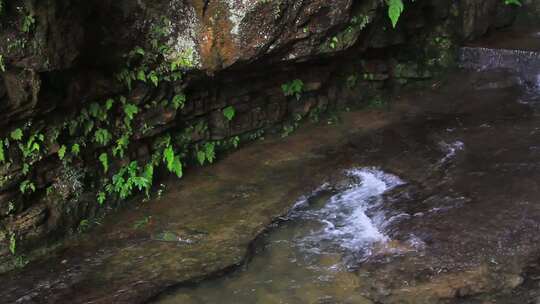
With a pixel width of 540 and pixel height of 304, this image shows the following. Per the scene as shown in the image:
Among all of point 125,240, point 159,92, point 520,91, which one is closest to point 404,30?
point 520,91

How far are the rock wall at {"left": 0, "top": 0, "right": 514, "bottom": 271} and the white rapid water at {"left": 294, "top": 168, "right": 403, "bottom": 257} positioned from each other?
7.51 ft

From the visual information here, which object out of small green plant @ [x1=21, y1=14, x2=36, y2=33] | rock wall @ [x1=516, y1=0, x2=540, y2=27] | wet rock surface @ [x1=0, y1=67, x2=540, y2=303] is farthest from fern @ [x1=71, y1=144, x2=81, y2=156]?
rock wall @ [x1=516, y1=0, x2=540, y2=27]

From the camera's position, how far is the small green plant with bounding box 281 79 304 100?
9.40m

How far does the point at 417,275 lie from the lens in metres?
5.43

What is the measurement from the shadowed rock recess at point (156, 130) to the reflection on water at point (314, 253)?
23cm

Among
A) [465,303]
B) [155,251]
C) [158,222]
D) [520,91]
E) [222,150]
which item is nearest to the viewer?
[465,303]

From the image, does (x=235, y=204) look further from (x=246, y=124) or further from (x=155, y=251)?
(x=246, y=124)

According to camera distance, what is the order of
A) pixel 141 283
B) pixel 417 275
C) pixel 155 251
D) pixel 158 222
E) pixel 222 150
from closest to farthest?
pixel 417 275 < pixel 141 283 < pixel 155 251 < pixel 158 222 < pixel 222 150

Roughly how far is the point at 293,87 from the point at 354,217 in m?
3.35

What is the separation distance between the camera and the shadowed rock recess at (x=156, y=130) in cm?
623

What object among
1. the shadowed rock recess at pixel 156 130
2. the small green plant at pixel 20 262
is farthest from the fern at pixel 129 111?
the small green plant at pixel 20 262

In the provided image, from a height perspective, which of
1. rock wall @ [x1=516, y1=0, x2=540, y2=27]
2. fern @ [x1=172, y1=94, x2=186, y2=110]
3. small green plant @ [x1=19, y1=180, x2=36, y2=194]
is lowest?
small green plant @ [x1=19, y1=180, x2=36, y2=194]

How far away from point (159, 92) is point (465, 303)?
5.15m

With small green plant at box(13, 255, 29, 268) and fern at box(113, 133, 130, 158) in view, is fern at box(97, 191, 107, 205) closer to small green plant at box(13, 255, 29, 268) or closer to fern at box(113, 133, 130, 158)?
fern at box(113, 133, 130, 158)
